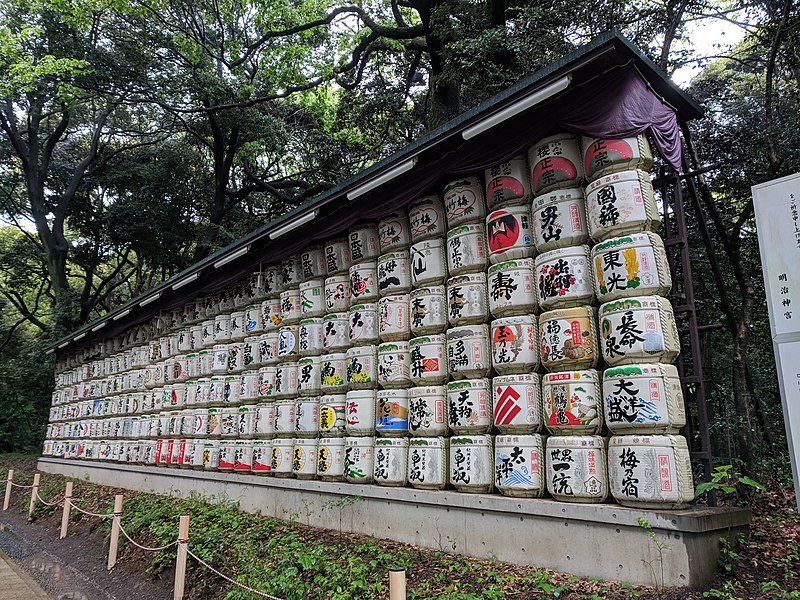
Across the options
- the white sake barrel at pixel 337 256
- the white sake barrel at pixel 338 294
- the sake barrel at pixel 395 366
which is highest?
the white sake barrel at pixel 337 256

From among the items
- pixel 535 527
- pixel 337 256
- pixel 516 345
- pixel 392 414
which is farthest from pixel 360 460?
pixel 337 256

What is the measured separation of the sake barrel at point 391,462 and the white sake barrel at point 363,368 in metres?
0.80

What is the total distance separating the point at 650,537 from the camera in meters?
4.36

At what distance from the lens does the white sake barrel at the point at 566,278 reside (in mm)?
5219

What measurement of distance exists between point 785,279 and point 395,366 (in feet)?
14.0

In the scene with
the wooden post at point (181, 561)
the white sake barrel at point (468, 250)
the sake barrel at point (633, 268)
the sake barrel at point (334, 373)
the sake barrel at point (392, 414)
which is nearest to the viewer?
the sake barrel at point (633, 268)

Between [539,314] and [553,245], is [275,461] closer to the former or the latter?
[539,314]

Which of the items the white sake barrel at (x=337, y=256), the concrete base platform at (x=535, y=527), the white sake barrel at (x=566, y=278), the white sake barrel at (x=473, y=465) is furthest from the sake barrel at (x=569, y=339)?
the white sake barrel at (x=337, y=256)

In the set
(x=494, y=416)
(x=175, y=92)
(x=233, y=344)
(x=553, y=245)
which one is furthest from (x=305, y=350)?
(x=175, y=92)

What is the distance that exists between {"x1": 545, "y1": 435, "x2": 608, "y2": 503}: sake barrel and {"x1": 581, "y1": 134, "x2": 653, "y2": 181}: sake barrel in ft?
8.23

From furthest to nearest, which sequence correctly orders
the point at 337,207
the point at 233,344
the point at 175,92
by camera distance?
the point at 175,92 < the point at 233,344 < the point at 337,207

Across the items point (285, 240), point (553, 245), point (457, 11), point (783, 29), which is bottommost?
point (553, 245)

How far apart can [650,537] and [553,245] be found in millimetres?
2728

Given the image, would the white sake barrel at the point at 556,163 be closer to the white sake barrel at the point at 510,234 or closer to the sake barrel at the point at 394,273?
the white sake barrel at the point at 510,234
